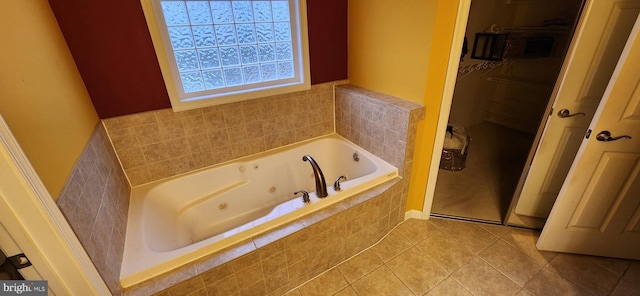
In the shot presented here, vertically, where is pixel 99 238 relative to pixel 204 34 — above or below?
below

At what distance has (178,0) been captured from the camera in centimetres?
167

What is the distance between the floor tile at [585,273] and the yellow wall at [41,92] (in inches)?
104

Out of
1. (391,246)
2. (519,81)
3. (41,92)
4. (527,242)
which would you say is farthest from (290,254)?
(519,81)

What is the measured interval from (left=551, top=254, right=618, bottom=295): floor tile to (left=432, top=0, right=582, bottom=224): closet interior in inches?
18.0

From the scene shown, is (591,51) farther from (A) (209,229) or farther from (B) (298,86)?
(A) (209,229)

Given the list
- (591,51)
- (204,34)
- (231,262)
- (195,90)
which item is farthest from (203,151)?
(591,51)

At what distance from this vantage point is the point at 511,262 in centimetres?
172

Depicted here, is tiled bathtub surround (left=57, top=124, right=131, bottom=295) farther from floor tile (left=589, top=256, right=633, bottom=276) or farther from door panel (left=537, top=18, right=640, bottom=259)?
floor tile (left=589, top=256, right=633, bottom=276)

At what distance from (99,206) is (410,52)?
192 cm

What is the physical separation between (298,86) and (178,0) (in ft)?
3.28

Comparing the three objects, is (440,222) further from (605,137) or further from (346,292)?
(605,137)

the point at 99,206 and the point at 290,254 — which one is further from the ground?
the point at 99,206

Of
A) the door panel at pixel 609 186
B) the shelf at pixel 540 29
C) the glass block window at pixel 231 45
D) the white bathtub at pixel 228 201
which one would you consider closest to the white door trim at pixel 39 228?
the white bathtub at pixel 228 201

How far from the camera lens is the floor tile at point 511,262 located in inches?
63.9
